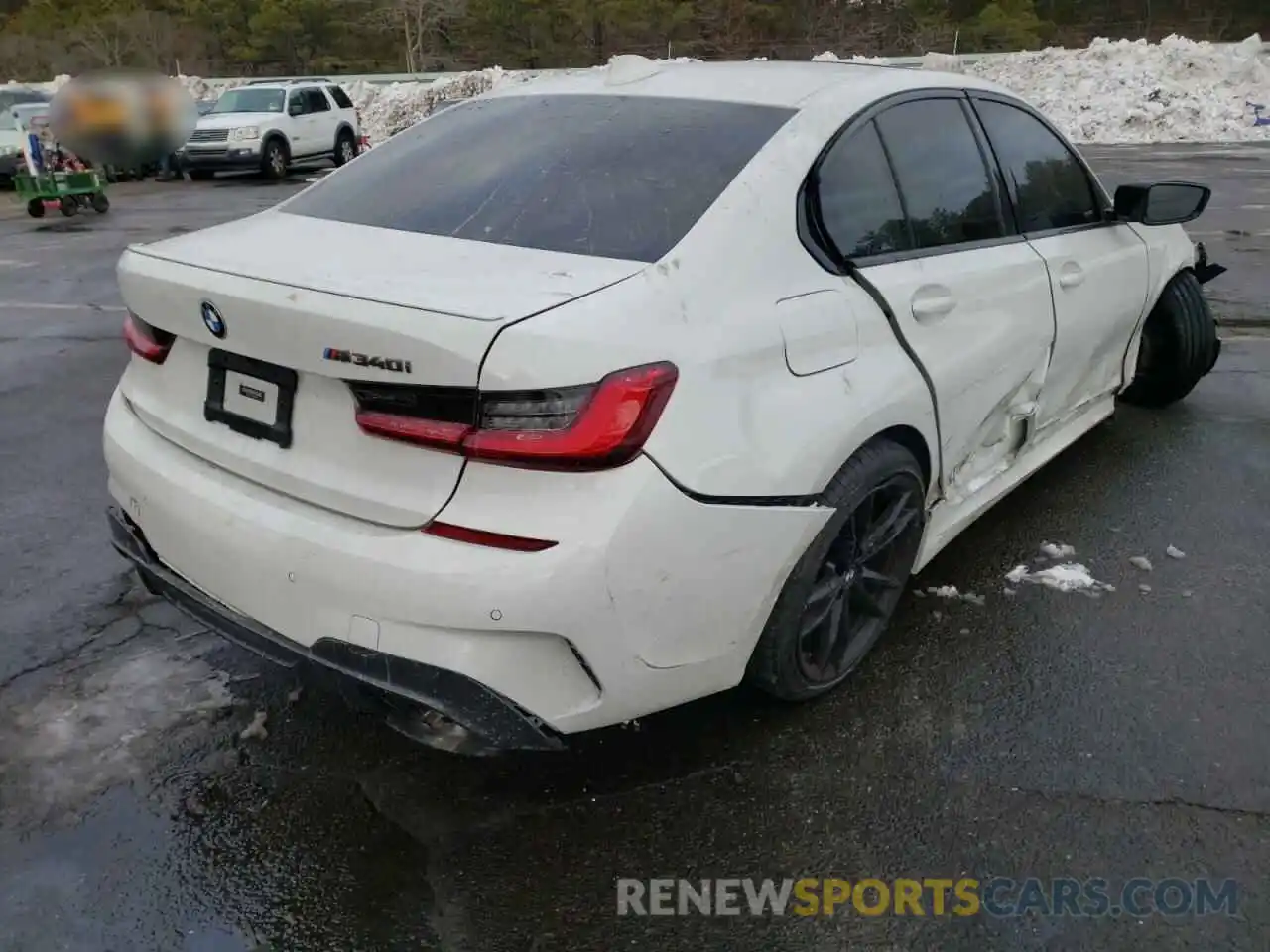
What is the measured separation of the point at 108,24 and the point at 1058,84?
27476 mm

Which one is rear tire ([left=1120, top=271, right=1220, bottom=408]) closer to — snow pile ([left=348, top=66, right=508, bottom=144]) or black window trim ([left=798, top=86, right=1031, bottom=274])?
black window trim ([left=798, top=86, right=1031, bottom=274])

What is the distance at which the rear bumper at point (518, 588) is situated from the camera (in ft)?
6.77

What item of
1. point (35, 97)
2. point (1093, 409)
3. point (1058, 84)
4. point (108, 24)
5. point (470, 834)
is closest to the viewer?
point (470, 834)

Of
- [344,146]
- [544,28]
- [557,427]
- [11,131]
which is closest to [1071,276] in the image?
[557,427]

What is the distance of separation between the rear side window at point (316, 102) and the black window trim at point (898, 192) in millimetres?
19712

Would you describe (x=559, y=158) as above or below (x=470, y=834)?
above

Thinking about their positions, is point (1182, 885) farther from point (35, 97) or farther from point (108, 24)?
point (108, 24)

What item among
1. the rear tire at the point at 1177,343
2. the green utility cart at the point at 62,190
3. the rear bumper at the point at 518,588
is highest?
the rear bumper at the point at 518,588

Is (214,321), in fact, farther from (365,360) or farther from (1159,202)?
(1159,202)

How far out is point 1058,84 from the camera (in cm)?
2459

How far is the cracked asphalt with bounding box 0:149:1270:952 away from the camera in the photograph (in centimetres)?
222

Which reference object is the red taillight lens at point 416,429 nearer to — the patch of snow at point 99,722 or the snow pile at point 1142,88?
the patch of snow at point 99,722

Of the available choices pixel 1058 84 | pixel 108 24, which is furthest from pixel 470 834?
pixel 108 24

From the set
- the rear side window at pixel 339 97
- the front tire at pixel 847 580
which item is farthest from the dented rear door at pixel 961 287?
the rear side window at pixel 339 97
